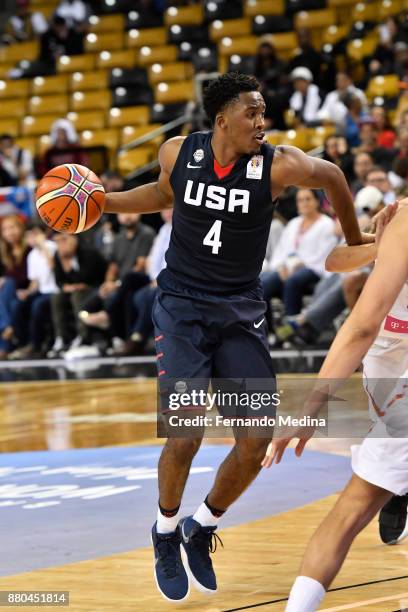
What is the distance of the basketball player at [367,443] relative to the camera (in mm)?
3211

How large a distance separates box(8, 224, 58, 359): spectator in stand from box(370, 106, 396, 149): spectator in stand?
12.5 ft

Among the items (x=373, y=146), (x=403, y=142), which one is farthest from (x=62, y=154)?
(x=403, y=142)

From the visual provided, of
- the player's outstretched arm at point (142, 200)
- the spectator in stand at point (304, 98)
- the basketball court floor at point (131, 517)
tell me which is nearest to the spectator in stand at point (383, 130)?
the spectator in stand at point (304, 98)

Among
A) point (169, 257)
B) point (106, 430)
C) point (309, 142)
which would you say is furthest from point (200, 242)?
point (309, 142)

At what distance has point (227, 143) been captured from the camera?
471 centimetres

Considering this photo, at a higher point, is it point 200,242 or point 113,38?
point 200,242

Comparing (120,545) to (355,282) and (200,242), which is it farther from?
(355,282)

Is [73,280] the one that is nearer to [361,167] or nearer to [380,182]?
[361,167]

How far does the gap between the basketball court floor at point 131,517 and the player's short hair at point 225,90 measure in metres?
1.80

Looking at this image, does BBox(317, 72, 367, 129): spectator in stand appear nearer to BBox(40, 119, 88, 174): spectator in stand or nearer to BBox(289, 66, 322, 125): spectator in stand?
BBox(289, 66, 322, 125): spectator in stand

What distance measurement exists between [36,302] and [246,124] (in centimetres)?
890

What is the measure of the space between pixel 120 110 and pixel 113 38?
6.20 ft

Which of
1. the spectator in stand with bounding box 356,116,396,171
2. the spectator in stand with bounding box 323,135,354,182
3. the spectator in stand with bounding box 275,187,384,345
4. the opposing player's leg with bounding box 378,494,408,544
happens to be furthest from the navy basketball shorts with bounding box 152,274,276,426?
the spectator in stand with bounding box 323,135,354,182

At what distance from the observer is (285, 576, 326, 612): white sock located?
325cm
